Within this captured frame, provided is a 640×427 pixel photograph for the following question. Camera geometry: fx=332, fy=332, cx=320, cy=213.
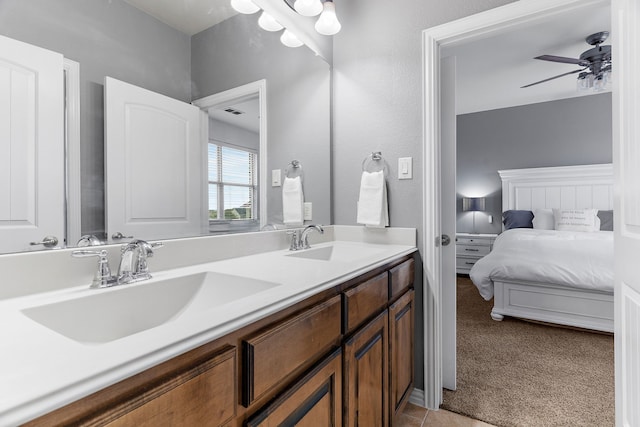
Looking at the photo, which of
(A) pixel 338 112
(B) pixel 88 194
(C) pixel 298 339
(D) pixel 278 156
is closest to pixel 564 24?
(A) pixel 338 112

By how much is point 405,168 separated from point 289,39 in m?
0.95

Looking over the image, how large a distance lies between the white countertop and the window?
0.53 meters

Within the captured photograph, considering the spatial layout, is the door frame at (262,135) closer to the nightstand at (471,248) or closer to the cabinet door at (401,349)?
the cabinet door at (401,349)

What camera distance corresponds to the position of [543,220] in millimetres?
4449

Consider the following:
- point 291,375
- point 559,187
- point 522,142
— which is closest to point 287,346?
point 291,375

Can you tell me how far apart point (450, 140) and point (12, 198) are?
73.1 inches

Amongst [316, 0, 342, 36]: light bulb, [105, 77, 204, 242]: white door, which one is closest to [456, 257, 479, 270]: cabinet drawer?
[316, 0, 342, 36]: light bulb

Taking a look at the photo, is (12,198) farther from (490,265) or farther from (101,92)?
(490,265)

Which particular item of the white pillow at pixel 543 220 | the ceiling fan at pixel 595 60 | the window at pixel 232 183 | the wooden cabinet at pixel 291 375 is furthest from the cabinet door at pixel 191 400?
the white pillow at pixel 543 220

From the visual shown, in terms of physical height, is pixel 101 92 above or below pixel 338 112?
→ below

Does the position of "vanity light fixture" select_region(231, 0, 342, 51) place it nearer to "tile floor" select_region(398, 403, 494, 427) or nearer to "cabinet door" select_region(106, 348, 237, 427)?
"cabinet door" select_region(106, 348, 237, 427)

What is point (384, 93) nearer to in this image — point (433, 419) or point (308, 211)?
point (308, 211)

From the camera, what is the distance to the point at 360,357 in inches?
44.8

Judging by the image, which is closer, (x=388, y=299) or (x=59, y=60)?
(x=59, y=60)
